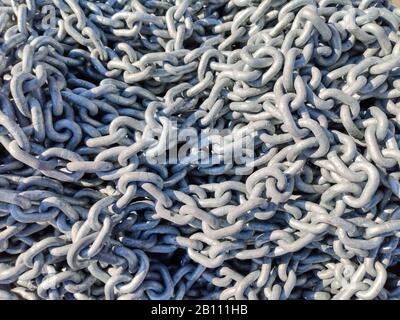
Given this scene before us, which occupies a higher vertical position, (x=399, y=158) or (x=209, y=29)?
(x=209, y=29)

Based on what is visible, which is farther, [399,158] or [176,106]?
[176,106]

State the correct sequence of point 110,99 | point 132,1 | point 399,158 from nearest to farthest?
point 399,158 → point 110,99 → point 132,1

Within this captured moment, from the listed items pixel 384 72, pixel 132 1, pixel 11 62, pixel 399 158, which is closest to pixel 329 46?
pixel 384 72

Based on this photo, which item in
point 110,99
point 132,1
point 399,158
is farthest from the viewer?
point 132,1

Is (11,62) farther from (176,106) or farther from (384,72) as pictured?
(384,72)
